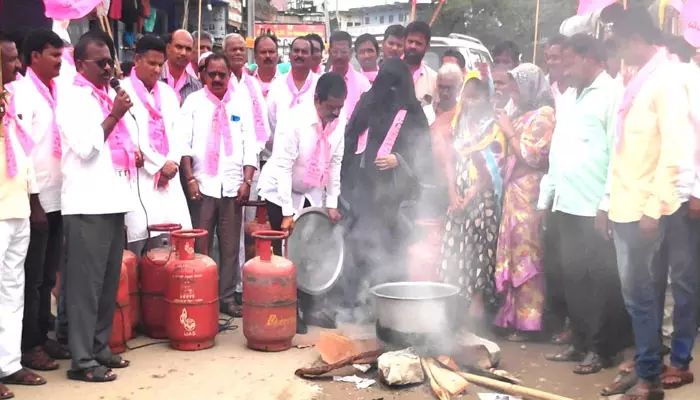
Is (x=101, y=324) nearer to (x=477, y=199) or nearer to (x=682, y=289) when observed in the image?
(x=477, y=199)

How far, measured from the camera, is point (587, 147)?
458 cm

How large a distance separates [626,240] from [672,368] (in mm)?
981

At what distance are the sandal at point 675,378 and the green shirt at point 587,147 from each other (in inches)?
42.3

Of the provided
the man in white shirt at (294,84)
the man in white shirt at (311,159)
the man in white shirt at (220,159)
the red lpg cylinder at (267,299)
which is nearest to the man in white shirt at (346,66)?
the man in white shirt at (294,84)

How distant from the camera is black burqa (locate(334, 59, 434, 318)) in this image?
222 inches

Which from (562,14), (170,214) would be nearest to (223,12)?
(562,14)

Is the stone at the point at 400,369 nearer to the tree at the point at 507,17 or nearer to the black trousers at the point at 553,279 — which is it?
the black trousers at the point at 553,279

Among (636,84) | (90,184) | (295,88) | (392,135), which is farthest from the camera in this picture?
(295,88)

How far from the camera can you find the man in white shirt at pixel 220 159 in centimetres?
562

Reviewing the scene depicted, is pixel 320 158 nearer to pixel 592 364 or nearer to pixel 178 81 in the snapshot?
pixel 178 81

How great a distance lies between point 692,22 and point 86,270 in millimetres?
4481

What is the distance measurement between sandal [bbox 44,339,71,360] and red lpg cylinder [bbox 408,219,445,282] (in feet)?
8.68

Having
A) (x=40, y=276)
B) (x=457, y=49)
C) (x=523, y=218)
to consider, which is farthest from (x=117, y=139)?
(x=457, y=49)

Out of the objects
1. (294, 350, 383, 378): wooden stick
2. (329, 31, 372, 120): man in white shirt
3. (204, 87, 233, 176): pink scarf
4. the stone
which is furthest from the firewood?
(329, 31, 372, 120): man in white shirt
